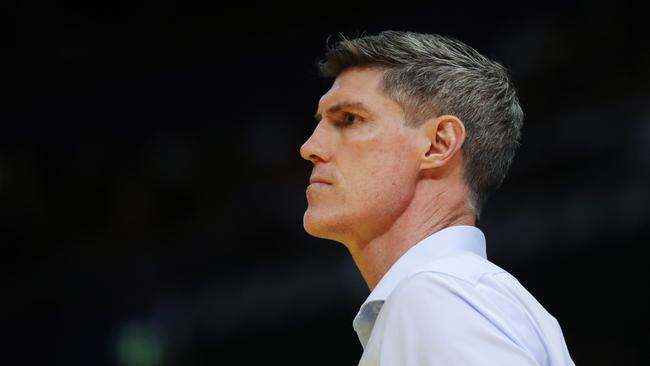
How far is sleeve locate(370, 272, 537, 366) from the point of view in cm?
130

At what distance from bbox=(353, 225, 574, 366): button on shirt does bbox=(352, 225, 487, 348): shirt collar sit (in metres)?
0.13

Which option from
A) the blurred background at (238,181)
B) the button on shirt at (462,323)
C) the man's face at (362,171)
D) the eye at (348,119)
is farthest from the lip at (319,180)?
the blurred background at (238,181)

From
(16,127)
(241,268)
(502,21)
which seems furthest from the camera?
(16,127)

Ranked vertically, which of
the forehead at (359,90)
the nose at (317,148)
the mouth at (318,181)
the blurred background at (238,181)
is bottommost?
the blurred background at (238,181)

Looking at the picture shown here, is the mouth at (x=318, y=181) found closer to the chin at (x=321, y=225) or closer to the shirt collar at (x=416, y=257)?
the chin at (x=321, y=225)

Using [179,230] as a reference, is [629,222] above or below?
above

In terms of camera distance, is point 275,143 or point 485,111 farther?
point 275,143

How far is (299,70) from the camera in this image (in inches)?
228

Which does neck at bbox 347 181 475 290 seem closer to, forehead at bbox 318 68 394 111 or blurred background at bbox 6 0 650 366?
forehead at bbox 318 68 394 111

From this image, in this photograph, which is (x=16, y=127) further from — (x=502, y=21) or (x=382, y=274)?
(x=382, y=274)

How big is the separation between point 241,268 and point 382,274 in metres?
3.89

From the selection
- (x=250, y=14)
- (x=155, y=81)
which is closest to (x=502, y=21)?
(x=250, y=14)

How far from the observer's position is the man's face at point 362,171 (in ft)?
5.82

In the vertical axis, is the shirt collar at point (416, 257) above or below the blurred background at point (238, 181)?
above
